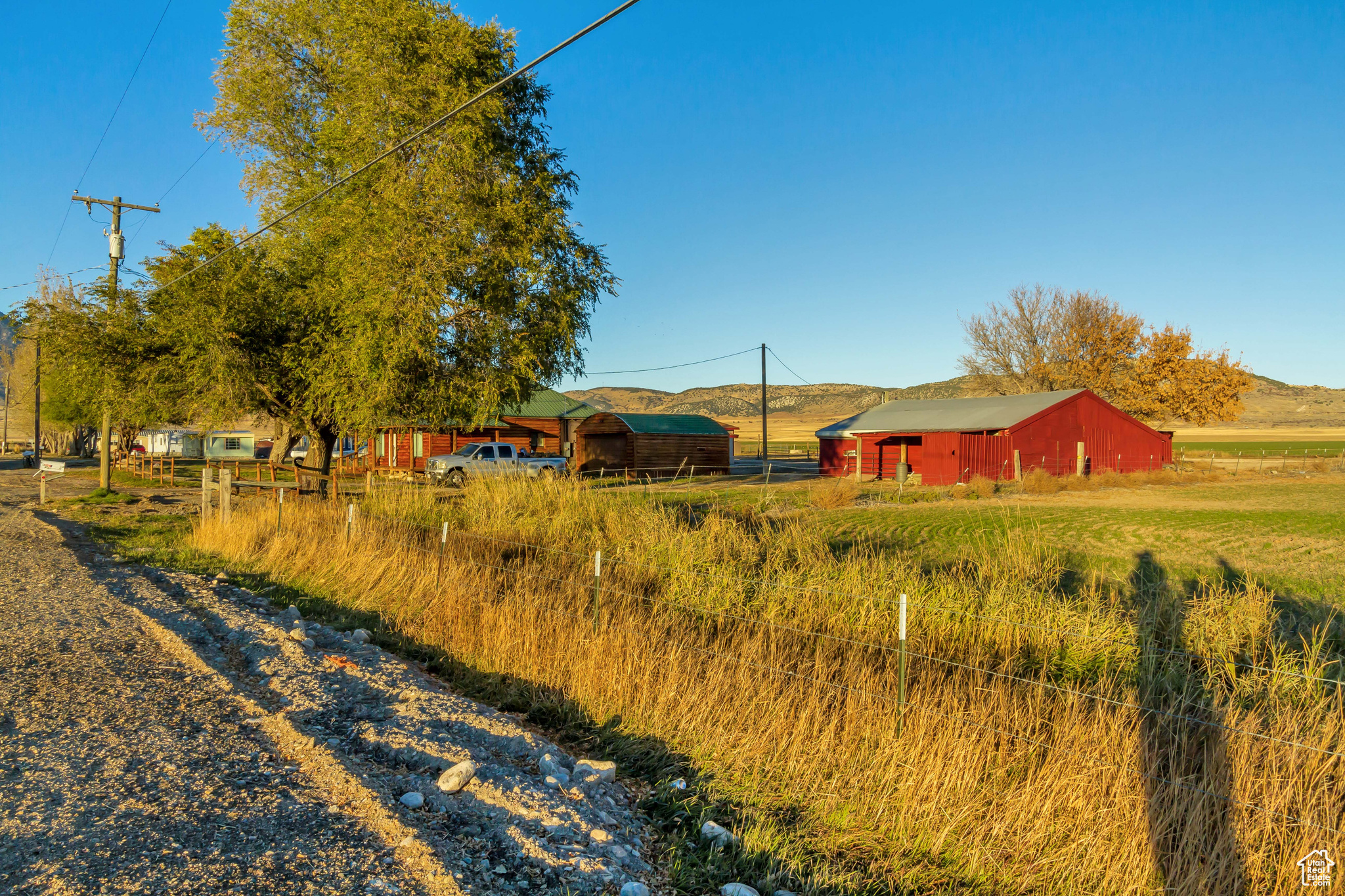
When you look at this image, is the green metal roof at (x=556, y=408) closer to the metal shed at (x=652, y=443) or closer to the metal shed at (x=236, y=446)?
the metal shed at (x=652, y=443)

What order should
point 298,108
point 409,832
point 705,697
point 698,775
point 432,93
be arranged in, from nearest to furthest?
point 409,832, point 698,775, point 705,697, point 432,93, point 298,108

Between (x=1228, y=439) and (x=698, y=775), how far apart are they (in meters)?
134

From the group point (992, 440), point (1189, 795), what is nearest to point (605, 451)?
point (992, 440)

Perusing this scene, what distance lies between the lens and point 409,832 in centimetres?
348

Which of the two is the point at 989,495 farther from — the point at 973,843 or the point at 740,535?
the point at 973,843

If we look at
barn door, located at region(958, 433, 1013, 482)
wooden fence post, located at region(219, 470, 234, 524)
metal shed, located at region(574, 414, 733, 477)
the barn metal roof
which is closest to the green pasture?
the barn metal roof

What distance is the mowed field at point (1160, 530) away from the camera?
1241cm

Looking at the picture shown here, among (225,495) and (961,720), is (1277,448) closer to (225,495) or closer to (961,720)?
(225,495)

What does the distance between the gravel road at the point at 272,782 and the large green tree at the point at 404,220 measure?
36.5ft

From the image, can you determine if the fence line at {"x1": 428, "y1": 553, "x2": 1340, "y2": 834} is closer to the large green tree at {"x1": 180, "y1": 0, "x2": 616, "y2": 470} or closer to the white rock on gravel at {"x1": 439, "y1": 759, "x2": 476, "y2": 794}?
the white rock on gravel at {"x1": 439, "y1": 759, "x2": 476, "y2": 794}

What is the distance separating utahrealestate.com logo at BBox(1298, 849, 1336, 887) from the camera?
124 inches

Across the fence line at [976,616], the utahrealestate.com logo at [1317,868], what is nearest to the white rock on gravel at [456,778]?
the fence line at [976,616]

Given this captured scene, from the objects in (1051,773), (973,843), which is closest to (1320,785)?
(1051,773)

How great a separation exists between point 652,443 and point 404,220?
81.0ft
